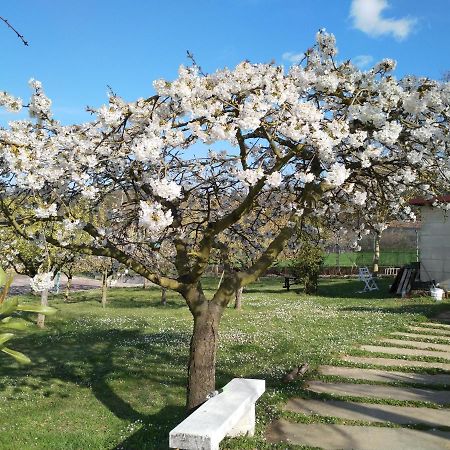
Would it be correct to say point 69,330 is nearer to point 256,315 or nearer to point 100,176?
point 256,315

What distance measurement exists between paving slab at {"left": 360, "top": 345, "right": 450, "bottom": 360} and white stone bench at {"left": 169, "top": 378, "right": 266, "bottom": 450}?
4.53 m

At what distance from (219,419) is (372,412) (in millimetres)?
2618

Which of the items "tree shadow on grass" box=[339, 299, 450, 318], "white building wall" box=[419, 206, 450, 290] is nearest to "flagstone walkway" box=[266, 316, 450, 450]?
"tree shadow on grass" box=[339, 299, 450, 318]

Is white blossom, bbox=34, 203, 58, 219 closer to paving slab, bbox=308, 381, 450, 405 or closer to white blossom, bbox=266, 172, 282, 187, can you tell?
white blossom, bbox=266, 172, 282, 187

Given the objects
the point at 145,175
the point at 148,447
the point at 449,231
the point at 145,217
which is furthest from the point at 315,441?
the point at 449,231

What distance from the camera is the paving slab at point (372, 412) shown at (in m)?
6.34

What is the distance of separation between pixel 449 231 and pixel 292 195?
13.2 meters

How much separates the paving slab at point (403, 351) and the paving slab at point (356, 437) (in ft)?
12.8

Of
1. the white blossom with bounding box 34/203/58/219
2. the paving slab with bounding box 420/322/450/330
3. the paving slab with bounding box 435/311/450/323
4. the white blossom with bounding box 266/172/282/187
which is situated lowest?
the paving slab with bounding box 420/322/450/330

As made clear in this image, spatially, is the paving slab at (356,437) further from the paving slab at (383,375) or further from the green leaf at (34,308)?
the green leaf at (34,308)

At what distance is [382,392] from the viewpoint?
7488 millimetres

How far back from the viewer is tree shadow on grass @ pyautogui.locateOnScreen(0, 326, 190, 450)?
7094mm

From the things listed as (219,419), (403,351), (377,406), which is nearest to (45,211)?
(219,419)

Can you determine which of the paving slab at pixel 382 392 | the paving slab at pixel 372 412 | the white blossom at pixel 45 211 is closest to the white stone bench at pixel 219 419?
the paving slab at pixel 372 412
